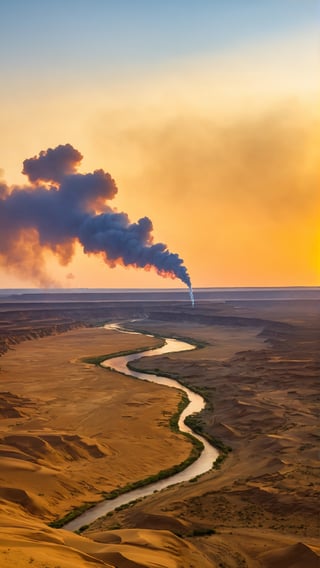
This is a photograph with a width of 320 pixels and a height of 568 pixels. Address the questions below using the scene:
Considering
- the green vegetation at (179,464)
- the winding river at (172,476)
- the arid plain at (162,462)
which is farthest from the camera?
the winding river at (172,476)

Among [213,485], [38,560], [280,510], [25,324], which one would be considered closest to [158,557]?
[38,560]

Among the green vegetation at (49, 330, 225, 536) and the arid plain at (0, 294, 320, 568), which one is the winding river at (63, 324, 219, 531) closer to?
the green vegetation at (49, 330, 225, 536)

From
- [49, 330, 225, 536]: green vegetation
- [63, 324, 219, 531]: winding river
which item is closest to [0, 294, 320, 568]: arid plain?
[49, 330, 225, 536]: green vegetation

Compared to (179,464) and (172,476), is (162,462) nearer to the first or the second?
(179,464)

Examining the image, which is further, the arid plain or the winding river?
the winding river

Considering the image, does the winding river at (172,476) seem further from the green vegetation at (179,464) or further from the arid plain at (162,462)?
the arid plain at (162,462)

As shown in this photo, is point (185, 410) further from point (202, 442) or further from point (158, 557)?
point (158, 557)

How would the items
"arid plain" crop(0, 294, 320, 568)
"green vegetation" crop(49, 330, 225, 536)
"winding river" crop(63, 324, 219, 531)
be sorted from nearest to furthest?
"arid plain" crop(0, 294, 320, 568) < "green vegetation" crop(49, 330, 225, 536) < "winding river" crop(63, 324, 219, 531)

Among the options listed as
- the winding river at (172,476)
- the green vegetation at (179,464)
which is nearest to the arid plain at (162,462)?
the green vegetation at (179,464)
